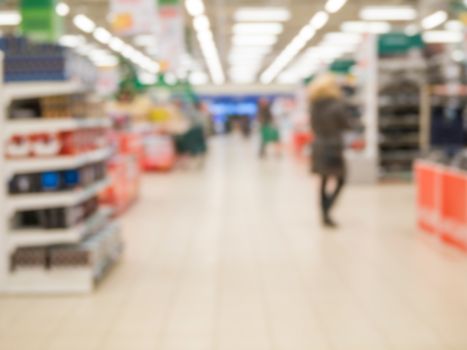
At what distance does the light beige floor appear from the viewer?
14.9 ft

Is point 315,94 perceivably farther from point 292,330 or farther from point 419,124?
point 419,124

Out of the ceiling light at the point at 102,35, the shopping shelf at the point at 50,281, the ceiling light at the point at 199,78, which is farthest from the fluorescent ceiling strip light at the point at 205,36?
the shopping shelf at the point at 50,281

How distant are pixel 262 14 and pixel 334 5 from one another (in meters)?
2.80

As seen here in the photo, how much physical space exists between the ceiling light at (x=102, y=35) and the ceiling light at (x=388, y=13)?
24.5 feet

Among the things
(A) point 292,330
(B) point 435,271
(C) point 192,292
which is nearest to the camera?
(A) point 292,330

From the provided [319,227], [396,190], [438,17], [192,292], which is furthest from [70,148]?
[438,17]

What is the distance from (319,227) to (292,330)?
4107 mm


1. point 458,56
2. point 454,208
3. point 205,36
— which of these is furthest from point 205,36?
point 454,208

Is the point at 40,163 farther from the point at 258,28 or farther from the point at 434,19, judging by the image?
the point at 258,28

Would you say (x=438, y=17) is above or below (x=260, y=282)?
above

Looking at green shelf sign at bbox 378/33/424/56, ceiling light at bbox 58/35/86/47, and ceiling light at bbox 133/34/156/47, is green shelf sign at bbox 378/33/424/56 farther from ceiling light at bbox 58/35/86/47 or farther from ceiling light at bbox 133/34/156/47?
ceiling light at bbox 58/35/86/47

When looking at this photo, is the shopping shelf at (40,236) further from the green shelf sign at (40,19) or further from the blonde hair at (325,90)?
the blonde hair at (325,90)

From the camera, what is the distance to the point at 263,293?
5.63 meters

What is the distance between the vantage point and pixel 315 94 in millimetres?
8500
